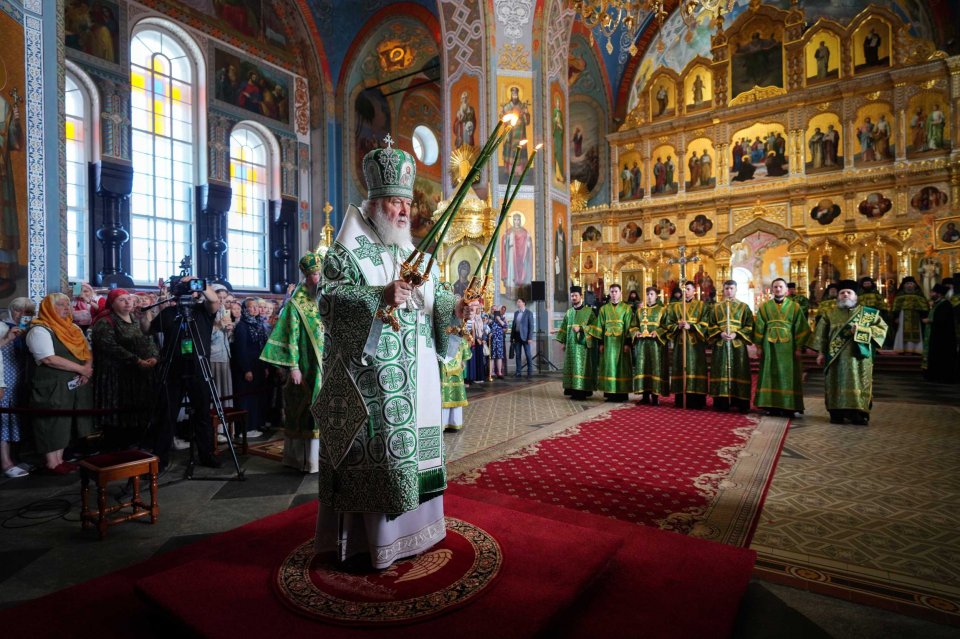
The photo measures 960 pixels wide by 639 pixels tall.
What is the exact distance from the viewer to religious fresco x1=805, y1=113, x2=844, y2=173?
63.0 feet

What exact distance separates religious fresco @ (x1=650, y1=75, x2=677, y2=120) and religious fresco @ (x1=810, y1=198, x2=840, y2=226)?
6.88m

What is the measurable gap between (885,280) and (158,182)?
880 inches

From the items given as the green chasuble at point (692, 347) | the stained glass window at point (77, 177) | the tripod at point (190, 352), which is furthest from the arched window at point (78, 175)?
the green chasuble at point (692, 347)

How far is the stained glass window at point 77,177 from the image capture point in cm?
1110

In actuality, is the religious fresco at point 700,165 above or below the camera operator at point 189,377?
above

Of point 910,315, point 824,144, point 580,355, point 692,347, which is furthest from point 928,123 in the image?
point 580,355

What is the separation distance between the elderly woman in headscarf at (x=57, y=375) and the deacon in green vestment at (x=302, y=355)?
2.02m

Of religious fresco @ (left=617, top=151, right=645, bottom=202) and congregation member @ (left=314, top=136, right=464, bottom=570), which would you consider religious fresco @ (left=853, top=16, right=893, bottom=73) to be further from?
congregation member @ (left=314, top=136, right=464, bottom=570)

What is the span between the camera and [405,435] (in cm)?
251

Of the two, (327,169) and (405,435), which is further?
(327,169)

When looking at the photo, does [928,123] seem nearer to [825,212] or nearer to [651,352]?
[825,212]

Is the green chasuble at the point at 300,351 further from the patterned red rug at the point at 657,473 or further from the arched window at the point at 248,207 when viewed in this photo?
the arched window at the point at 248,207

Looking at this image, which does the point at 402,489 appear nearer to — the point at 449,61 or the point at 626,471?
the point at 626,471

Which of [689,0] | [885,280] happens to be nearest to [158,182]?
[689,0]
